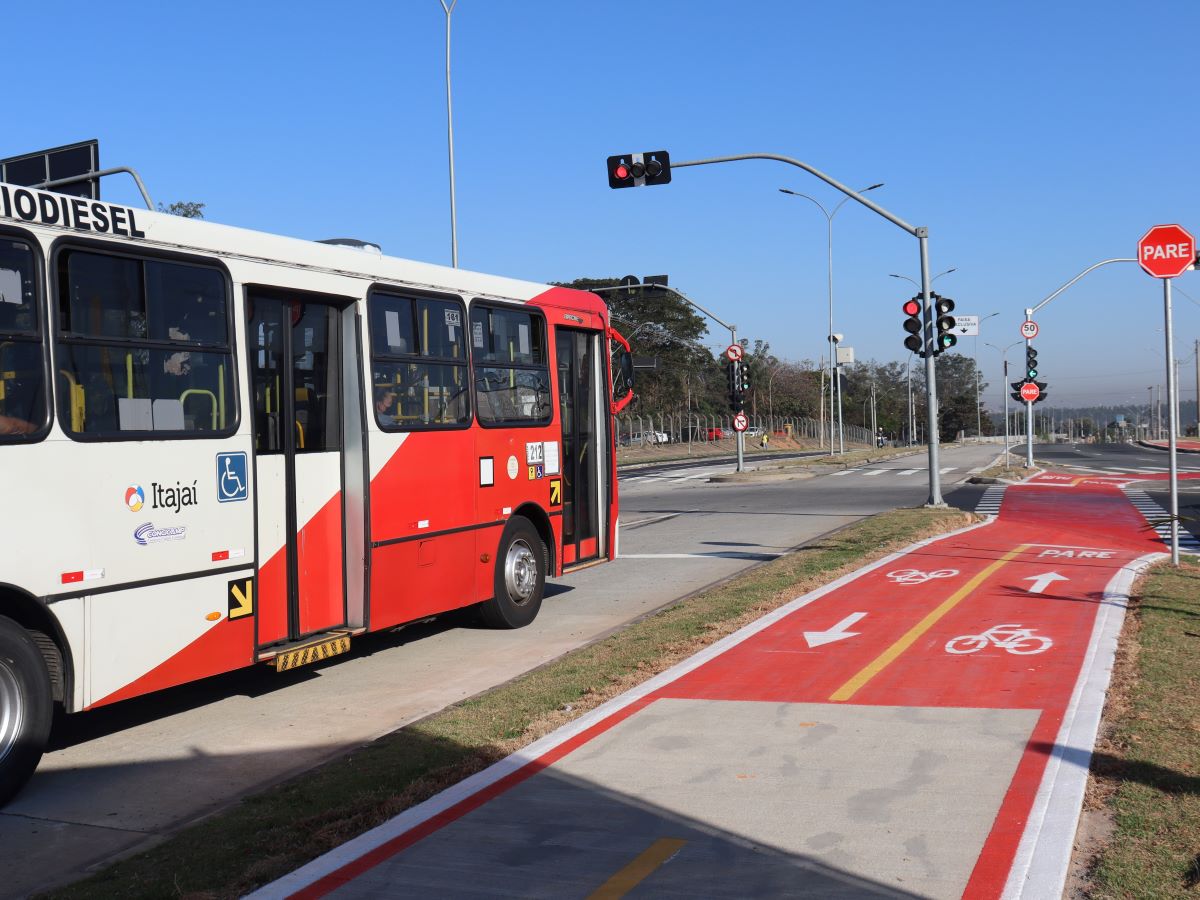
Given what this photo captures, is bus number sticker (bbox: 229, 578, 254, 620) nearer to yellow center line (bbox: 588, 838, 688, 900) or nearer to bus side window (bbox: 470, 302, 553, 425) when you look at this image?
bus side window (bbox: 470, 302, 553, 425)

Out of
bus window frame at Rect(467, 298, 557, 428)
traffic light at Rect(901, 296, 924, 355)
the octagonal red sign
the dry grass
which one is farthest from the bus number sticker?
traffic light at Rect(901, 296, 924, 355)

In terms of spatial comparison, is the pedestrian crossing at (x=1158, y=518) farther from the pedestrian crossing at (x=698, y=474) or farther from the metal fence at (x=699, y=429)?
the metal fence at (x=699, y=429)

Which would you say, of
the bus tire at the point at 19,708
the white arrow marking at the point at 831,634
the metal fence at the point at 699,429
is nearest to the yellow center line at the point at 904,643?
the white arrow marking at the point at 831,634

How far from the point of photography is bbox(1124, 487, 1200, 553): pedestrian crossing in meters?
17.8

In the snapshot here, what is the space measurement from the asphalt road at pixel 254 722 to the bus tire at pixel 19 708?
0.65ft

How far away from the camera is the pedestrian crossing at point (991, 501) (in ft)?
79.7

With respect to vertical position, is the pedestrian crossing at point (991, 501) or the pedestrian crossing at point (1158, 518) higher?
the pedestrian crossing at point (991, 501)

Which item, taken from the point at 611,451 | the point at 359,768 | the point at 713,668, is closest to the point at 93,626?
the point at 359,768

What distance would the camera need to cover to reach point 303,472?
28.9ft

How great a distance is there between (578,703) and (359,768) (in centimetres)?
173

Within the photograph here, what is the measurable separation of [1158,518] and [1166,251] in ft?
34.0

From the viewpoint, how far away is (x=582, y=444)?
13.1m

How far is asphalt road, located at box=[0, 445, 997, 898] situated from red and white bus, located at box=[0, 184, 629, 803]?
0.46m

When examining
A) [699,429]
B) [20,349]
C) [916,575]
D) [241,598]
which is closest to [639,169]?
[916,575]
